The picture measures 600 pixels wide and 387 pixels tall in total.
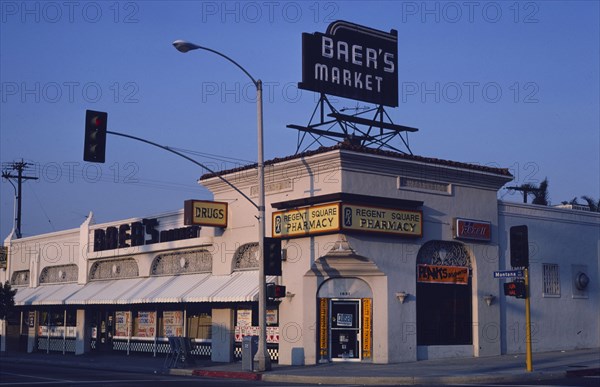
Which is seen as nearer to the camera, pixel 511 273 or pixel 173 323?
pixel 511 273

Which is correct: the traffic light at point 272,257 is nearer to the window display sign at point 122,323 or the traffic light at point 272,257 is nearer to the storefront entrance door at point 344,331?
the storefront entrance door at point 344,331

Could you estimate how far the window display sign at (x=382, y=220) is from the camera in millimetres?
28531

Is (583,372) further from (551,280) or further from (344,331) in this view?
(551,280)

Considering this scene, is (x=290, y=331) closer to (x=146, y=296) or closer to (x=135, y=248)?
(x=146, y=296)

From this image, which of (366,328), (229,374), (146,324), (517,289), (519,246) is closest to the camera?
(517,289)

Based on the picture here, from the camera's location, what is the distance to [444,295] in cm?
3159

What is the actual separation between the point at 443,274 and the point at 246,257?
774 centimetres

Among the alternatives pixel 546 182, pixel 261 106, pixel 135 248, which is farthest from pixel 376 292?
pixel 546 182

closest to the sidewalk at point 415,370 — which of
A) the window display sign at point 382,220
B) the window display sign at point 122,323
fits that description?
the window display sign at point 122,323

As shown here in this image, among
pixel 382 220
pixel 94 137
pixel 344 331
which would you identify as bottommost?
pixel 344 331

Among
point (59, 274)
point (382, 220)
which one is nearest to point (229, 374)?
point (382, 220)

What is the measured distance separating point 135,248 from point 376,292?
13364mm

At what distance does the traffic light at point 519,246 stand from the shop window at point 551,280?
1030cm

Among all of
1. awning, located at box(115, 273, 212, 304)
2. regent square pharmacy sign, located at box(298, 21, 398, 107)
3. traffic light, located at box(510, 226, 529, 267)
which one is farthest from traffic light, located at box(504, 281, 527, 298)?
awning, located at box(115, 273, 212, 304)
